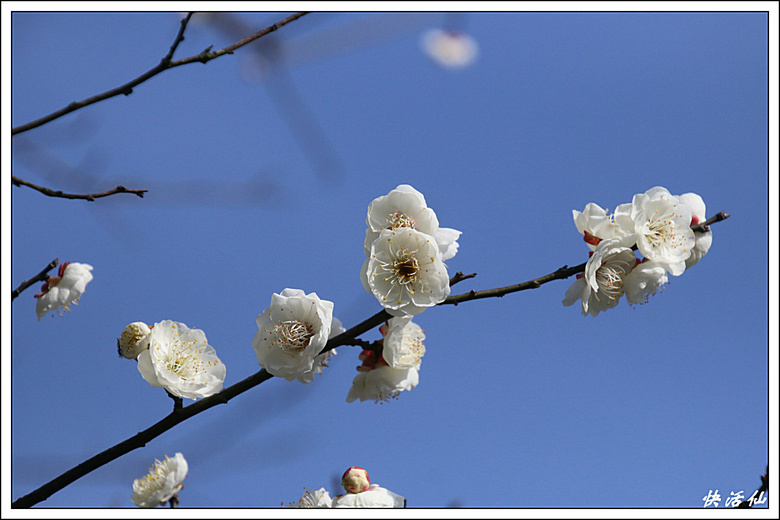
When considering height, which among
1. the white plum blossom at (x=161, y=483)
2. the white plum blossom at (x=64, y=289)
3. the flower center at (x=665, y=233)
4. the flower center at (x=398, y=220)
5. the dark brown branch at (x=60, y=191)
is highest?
the white plum blossom at (x=64, y=289)

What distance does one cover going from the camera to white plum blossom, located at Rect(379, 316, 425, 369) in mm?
1336

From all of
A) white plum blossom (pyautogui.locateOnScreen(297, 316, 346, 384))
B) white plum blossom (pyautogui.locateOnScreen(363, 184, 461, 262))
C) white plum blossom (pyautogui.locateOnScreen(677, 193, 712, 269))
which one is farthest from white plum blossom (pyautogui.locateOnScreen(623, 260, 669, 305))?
white plum blossom (pyautogui.locateOnScreen(297, 316, 346, 384))

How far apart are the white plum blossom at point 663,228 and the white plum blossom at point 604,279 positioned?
5cm

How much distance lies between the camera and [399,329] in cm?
133

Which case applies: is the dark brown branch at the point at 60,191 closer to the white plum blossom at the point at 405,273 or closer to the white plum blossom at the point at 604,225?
the white plum blossom at the point at 405,273

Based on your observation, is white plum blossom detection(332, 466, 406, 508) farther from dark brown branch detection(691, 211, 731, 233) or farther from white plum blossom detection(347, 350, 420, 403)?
dark brown branch detection(691, 211, 731, 233)

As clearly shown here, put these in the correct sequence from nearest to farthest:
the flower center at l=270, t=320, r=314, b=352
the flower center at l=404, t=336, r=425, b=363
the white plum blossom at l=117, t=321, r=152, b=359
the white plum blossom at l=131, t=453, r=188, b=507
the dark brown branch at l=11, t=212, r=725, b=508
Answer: the dark brown branch at l=11, t=212, r=725, b=508 → the flower center at l=270, t=320, r=314, b=352 → the flower center at l=404, t=336, r=425, b=363 → the white plum blossom at l=117, t=321, r=152, b=359 → the white plum blossom at l=131, t=453, r=188, b=507

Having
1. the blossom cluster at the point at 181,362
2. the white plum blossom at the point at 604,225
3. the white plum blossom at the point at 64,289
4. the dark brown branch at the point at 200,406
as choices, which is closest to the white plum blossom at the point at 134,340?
the blossom cluster at the point at 181,362

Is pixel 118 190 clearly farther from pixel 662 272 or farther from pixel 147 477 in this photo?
pixel 662 272

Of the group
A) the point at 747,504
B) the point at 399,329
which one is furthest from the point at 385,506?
the point at 747,504

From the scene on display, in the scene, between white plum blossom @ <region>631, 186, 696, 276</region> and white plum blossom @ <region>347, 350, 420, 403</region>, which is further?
white plum blossom @ <region>347, 350, 420, 403</region>

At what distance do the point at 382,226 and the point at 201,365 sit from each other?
542 mm

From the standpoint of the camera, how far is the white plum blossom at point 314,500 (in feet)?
5.28

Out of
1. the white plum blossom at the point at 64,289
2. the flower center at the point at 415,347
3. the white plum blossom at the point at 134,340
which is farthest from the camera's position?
the white plum blossom at the point at 64,289
